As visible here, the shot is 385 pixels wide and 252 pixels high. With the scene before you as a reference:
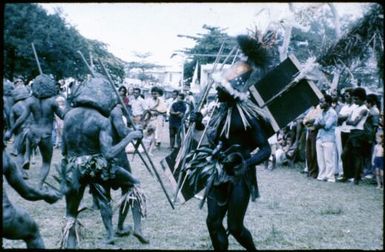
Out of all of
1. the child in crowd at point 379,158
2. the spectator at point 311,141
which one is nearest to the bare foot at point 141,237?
the child in crowd at point 379,158

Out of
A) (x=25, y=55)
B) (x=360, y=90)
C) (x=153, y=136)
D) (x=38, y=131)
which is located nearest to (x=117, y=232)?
(x=38, y=131)

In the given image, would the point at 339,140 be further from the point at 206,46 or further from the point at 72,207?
the point at 206,46

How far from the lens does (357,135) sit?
10391mm

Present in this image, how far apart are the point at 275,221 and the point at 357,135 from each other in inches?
160

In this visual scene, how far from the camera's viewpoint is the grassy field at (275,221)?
6031 millimetres

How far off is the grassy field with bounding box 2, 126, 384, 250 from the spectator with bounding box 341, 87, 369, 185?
0.57 m

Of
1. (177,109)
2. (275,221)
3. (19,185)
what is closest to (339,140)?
(275,221)

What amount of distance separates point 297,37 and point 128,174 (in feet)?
98.0

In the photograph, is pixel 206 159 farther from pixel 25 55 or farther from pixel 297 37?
pixel 297 37

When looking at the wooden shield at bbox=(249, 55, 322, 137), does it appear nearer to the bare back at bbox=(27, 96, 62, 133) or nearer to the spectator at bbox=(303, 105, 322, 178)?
the bare back at bbox=(27, 96, 62, 133)

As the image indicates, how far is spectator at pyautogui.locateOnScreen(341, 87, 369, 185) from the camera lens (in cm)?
1023

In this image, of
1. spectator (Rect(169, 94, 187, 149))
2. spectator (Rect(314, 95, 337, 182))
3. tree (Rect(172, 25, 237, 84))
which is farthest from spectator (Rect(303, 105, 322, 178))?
tree (Rect(172, 25, 237, 84))

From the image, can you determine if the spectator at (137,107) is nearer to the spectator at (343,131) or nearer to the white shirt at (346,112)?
the spectator at (343,131)

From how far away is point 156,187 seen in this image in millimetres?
9852
